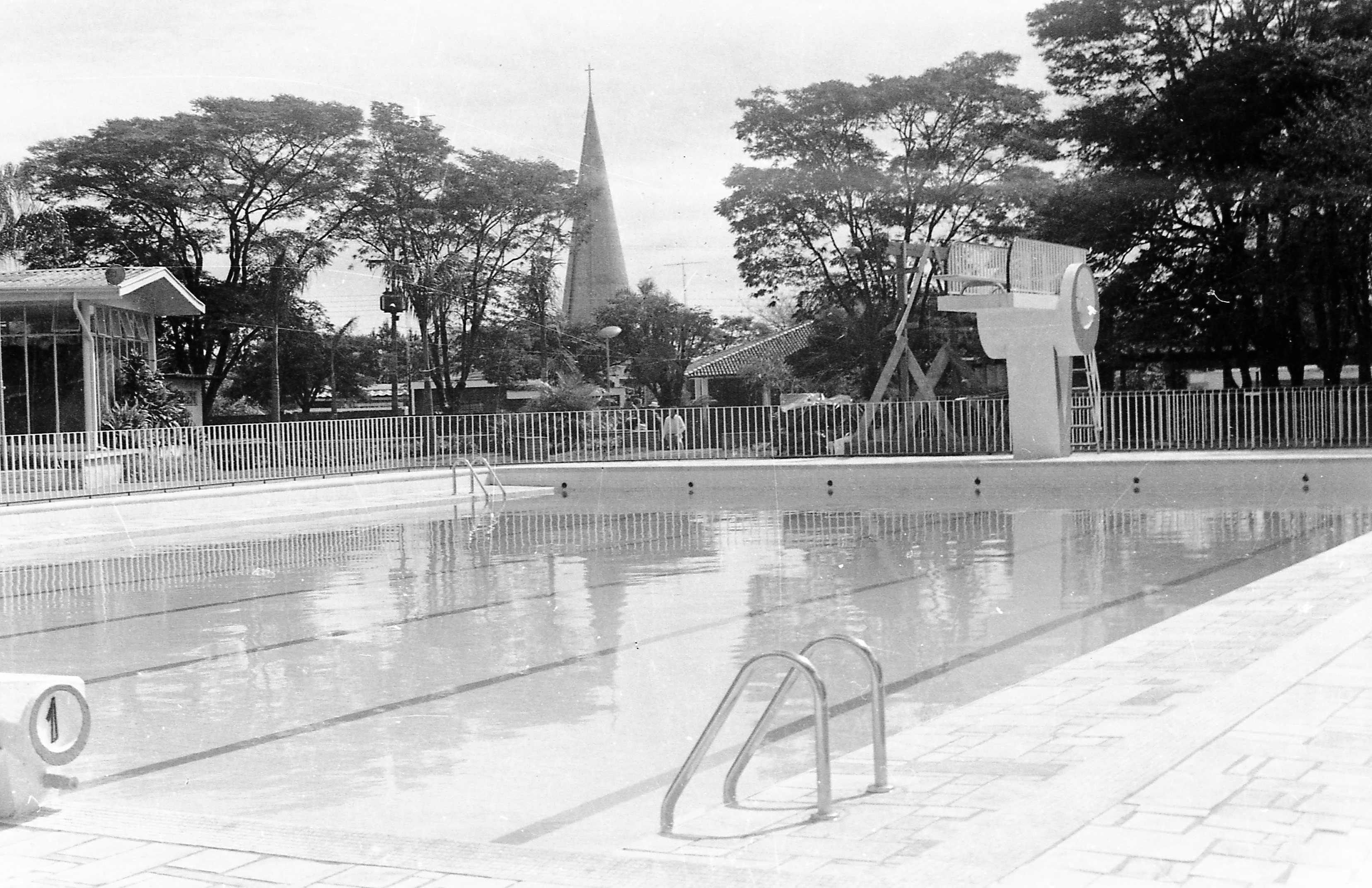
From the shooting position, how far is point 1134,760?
3955mm

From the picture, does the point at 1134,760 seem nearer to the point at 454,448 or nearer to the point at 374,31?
the point at 374,31

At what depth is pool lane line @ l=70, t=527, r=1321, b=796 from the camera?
5031 mm

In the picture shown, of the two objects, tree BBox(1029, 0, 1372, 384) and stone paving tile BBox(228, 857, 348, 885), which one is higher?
tree BBox(1029, 0, 1372, 384)

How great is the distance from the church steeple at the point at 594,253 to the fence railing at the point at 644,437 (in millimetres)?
9193

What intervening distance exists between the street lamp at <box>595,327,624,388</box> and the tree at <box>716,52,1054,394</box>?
7236mm

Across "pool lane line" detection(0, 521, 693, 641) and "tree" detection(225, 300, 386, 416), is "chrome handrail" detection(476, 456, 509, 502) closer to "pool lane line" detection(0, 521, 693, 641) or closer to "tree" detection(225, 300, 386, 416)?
"pool lane line" detection(0, 521, 693, 641)

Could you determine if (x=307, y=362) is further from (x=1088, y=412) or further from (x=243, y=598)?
(x=243, y=598)

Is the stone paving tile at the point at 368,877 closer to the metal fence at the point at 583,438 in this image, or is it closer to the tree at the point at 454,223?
the metal fence at the point at 583,438

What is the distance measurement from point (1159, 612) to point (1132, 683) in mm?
2721

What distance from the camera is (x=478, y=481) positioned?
2150 cm

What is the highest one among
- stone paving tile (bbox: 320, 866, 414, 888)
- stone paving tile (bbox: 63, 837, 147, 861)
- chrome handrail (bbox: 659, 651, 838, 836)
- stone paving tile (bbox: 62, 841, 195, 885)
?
chrome handrail (bbox: 659, 651, 838, 836)

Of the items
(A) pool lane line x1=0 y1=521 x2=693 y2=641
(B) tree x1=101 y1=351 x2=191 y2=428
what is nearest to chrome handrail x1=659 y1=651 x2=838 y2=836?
(A) pool lane line x1=0 y1=521 x2=693 y2=641

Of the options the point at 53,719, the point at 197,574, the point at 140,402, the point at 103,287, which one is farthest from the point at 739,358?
the point at 53,719

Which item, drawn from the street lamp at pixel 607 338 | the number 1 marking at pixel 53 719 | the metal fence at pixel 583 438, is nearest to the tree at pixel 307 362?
the street lamp at pixel 607 338
